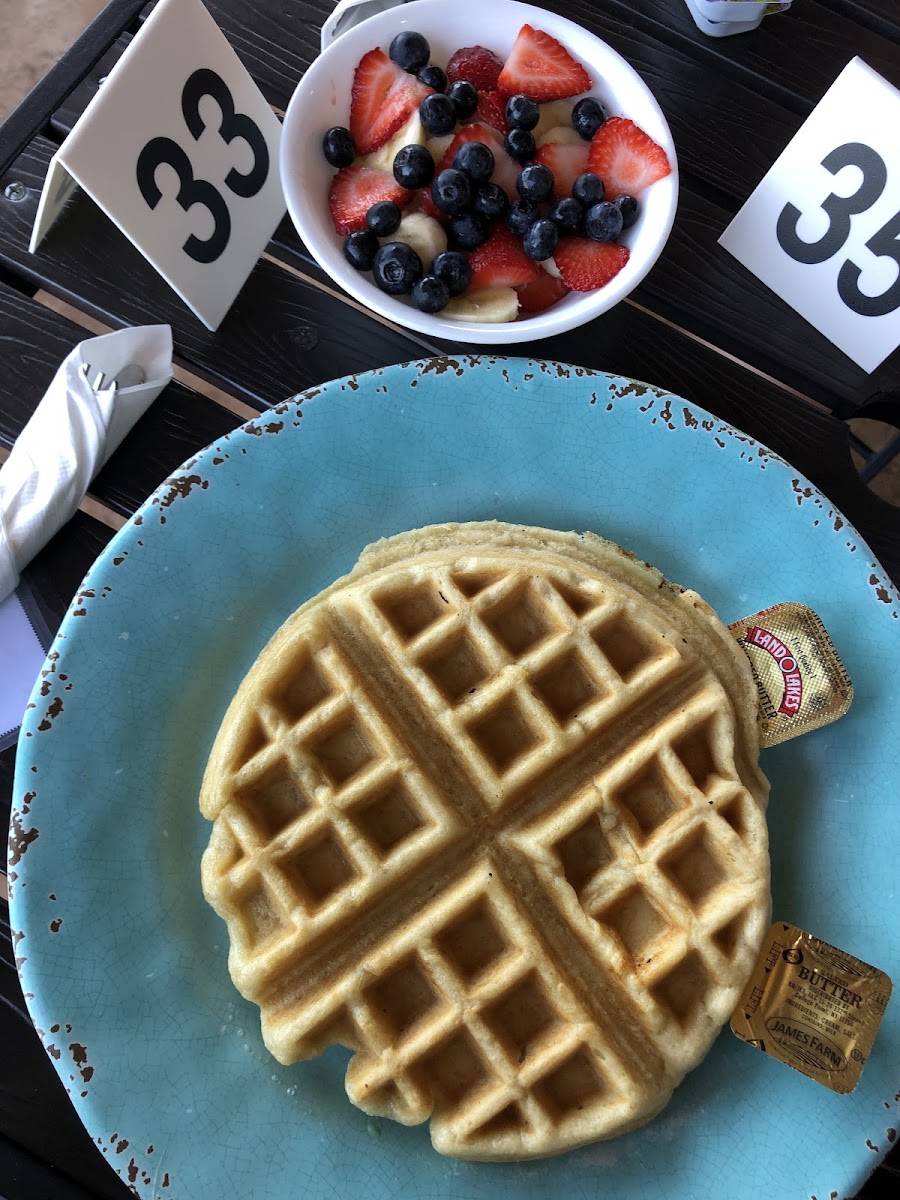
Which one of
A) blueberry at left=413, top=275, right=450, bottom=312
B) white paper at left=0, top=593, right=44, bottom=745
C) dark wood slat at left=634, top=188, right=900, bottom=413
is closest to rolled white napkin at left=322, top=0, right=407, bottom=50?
blueberry at left=413, top=275, right=450, bottom=312

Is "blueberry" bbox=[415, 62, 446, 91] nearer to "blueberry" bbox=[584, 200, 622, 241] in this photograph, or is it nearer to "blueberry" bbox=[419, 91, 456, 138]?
"blueberry" bbox=[419, 91, 456, 138]

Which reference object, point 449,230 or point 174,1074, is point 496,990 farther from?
point 449,230

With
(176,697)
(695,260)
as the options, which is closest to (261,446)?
(176,697)

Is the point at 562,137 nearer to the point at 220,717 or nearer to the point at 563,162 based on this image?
the point at 563,162

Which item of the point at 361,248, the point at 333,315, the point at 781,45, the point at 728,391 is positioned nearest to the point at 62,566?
the point at 333,315

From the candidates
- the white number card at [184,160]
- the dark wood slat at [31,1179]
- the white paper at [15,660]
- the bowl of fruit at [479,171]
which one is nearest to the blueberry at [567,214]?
the bowl of fruit at [479,171]

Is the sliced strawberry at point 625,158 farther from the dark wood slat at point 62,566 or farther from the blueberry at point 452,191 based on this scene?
the dark wood slat at point 62,566
